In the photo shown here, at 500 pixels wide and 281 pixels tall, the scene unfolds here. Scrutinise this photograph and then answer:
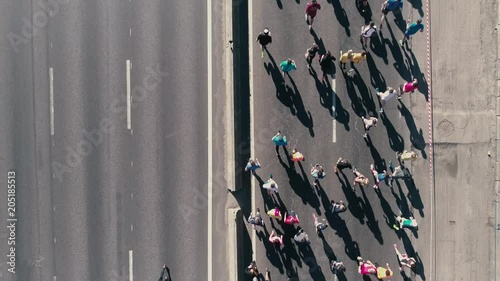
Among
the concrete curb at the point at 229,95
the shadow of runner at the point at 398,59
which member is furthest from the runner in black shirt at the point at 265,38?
the shadow of runner at the point at 398,59

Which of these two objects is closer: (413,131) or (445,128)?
(445,128)

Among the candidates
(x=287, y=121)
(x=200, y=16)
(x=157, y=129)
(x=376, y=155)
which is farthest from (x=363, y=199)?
(x=200, y=16)

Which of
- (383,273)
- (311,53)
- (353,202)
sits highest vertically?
(311,53)

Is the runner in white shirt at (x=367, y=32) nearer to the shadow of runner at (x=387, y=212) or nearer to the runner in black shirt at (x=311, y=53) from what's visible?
the runner in black shirt at (x=311, y=53)

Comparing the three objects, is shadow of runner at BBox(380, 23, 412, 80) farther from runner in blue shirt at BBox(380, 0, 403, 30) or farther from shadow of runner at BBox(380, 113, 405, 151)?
shadow of runner at BBox(380, 113, 405, 151)

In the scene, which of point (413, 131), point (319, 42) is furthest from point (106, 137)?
point (413, 131)

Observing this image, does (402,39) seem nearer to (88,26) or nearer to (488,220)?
(488,220)

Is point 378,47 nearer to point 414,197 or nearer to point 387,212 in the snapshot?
point 414,197
